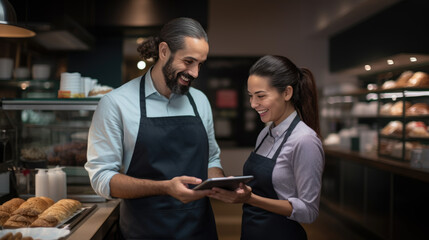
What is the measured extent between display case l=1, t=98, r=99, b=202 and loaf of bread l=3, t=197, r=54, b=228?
1.18 ft

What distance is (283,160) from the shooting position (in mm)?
1706

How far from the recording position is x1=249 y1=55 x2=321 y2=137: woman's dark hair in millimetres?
1762

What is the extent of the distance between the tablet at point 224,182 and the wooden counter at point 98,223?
1.74 feet

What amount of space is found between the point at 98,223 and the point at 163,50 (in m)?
0.81

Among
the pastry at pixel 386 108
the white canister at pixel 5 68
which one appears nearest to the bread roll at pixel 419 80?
the pastry at pixel 386 108

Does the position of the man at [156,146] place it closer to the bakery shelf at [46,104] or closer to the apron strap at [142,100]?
the apron strap at [142,100]

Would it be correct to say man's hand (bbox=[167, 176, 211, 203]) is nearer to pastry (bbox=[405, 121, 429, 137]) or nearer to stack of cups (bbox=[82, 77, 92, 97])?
stack of cups (bbox=[82, 77, 92, 97])

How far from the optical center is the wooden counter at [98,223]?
168 centimetres

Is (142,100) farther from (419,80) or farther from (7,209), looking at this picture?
(419,80)

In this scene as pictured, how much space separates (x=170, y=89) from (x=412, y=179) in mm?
2797

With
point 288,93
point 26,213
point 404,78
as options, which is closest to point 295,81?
point 288,93

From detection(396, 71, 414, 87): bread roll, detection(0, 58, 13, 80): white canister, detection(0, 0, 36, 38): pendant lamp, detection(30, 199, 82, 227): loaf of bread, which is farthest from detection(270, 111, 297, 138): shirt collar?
detection(396, 71, 414, 87): bread roll

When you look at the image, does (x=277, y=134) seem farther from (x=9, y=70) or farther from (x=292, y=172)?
(x=9, y=70)

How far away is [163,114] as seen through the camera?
6.01ft
